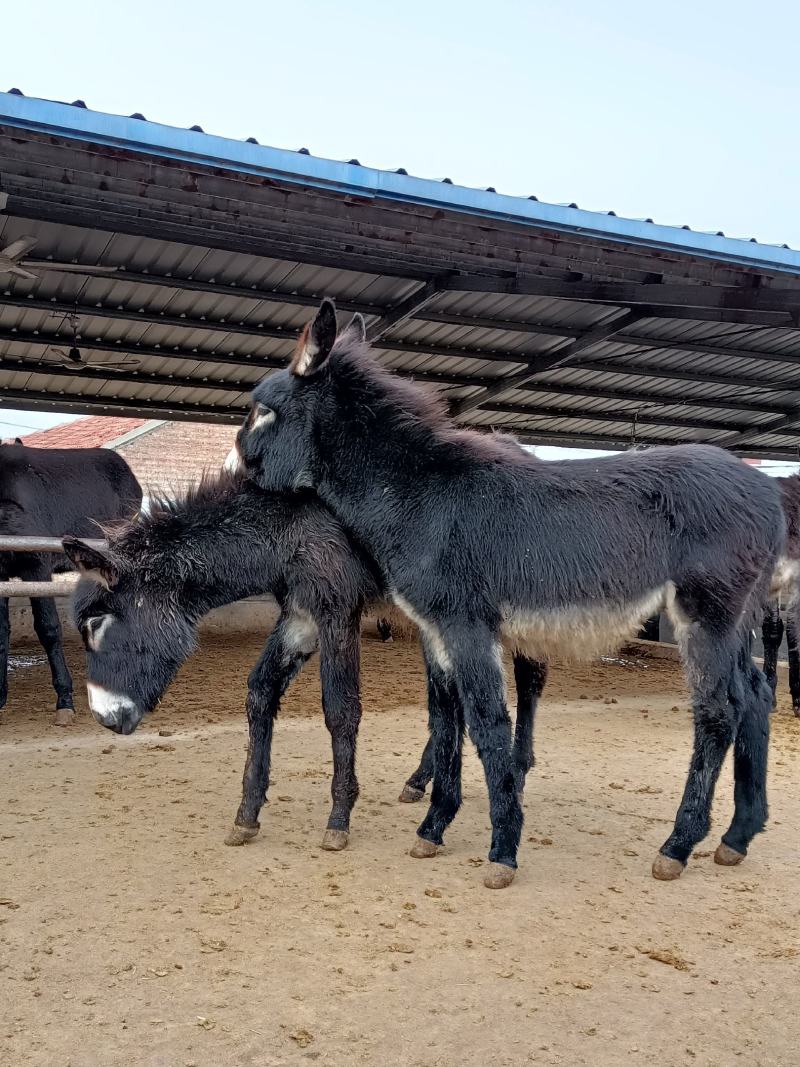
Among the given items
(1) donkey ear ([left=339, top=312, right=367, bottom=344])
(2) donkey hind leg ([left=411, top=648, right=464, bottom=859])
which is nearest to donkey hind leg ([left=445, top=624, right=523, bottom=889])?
(2) donkey hind leg ([left=411, top=648, right=464, bottom=859])

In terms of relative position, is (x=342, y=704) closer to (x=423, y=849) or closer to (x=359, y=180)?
(x=423, y=849)

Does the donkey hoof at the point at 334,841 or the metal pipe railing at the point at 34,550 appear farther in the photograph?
the metal pipe railing at the point at 34,550

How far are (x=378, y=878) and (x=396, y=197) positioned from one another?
455 centimetres

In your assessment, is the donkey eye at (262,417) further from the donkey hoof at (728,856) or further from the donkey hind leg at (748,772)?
the donkey hoof at (728,856)

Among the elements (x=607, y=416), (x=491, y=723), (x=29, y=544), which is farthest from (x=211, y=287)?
(x=607, y=416)

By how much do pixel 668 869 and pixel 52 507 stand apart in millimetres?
5897

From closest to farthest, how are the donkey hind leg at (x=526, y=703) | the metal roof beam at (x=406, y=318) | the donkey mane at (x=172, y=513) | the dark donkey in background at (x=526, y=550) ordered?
the dark donkey in background at (x=526, y=550) < the donkey mane at (x=172, y=513) < the donkey hind leg at (x=526, y=703) < the metal roof beam at (x=406, y=318)

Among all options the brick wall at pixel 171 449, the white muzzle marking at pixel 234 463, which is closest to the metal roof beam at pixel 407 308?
the white muzzle marking at pixel 234 463

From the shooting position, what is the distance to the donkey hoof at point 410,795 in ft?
16.8

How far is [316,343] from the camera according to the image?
4129mm

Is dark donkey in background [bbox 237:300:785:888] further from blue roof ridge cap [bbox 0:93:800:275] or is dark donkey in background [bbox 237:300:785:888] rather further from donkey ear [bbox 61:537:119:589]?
blue roof ridge cap [bbox 0:93:800:275]

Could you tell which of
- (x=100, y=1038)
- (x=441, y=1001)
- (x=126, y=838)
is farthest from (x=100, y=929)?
(x=441, y=1001)

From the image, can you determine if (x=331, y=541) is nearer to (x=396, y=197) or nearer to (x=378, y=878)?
(x=378, y=878)

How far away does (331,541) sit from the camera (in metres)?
4.35
